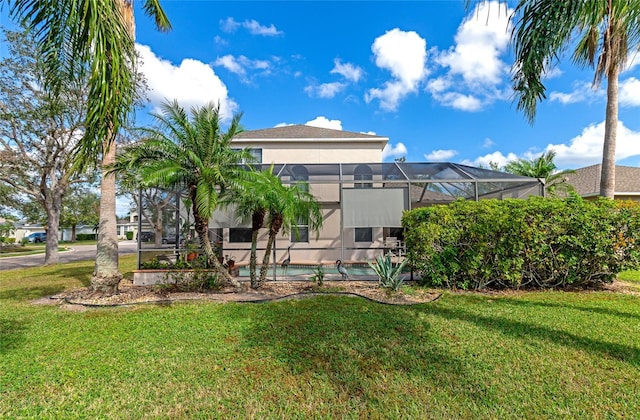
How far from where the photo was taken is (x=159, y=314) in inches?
228

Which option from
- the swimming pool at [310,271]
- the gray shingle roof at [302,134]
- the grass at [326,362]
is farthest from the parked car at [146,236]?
the gray shingle roof at [302,134]

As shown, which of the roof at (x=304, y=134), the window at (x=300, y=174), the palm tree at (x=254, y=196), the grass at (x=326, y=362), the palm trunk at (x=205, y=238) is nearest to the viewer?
the grass at (x=326, y=362)

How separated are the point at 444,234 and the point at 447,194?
3.43 meters

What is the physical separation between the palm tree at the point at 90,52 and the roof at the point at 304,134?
1078 centimetres

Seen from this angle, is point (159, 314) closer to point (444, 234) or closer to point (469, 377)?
point (469, 377)

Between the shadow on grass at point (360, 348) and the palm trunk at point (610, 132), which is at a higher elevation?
the palm trunk at point (610, 132)

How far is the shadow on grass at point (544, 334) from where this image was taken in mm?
3900

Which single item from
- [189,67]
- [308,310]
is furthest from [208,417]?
[189,67]

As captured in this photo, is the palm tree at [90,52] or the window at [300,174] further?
the window at [300,174]

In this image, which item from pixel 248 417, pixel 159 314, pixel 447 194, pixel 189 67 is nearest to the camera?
pixel 248 417

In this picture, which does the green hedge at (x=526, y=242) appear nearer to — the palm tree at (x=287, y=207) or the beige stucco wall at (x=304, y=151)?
the palm tree at (x=287, y=207)


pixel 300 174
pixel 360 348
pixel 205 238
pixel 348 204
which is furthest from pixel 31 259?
pixel 360 348

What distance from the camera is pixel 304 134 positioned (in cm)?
1641

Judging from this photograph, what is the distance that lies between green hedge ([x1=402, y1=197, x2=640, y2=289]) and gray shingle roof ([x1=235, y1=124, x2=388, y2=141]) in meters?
9.18
